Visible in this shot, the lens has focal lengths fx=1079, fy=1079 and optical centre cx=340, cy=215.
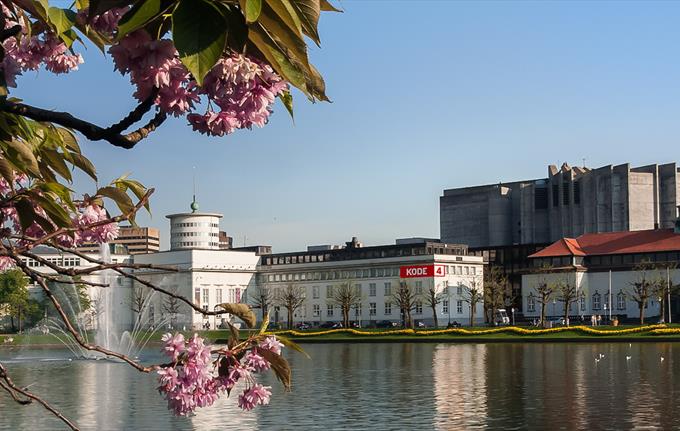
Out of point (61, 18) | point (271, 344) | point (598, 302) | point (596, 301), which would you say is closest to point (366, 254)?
point (596, 301)

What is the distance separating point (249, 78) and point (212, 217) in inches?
6631

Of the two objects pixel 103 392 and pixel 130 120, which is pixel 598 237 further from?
pixel 130 120

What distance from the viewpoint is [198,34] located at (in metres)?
2.79

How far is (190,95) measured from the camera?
3391 millimetres

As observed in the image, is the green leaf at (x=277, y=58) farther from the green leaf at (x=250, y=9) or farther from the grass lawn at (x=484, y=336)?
the grass lawn at (x=484, y=336)

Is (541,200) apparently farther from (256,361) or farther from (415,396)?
(256,361)

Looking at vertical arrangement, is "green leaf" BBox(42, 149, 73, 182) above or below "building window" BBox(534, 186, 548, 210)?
below

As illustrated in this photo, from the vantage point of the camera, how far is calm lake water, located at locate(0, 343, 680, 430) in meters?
31.8

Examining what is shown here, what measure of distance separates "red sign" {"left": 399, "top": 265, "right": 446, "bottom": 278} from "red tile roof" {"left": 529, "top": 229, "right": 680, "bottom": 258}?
12030mm

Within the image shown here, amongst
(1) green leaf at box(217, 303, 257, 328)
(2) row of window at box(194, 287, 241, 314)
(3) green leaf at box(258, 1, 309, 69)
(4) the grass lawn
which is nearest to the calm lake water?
(4) the grass lawn

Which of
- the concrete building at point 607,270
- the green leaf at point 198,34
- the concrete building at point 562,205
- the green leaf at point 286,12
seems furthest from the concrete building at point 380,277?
the green leaf at point 198,34

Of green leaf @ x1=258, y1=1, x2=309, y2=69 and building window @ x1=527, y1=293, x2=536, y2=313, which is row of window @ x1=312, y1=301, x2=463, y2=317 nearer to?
building window @ x1=527, y1=293, x2=536, y2=313

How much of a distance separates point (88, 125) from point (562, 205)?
160 meters

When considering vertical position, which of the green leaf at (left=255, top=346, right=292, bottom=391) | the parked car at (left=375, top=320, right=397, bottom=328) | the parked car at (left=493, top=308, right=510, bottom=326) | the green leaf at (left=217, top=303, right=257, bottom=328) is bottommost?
the parked car at (left=375, top=320, right=397, bottom=328)
